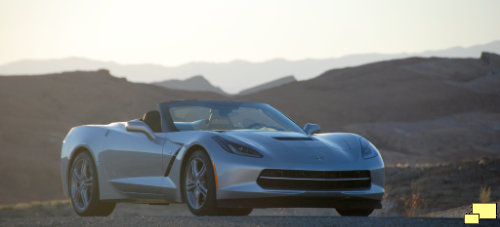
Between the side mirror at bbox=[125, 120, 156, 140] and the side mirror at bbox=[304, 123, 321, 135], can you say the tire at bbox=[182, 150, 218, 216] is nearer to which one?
the side mirror at bbox=[125, 120, 156, 140]

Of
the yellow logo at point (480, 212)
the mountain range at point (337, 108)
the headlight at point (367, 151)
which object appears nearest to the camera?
the yellow logo at point (480, 212)

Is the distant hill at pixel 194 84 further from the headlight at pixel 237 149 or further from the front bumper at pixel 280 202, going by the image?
the front bumper at pixel 280 202

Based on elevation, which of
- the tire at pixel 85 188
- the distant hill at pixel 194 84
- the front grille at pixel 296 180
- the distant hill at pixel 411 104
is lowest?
the distant hill at pixel 194 84

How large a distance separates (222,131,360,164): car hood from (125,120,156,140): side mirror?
0.98 metres

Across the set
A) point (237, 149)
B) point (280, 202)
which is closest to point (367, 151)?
point (280, 202)

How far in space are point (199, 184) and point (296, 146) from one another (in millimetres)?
1047

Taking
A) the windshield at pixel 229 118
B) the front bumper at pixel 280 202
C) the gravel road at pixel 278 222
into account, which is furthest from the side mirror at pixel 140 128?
the front bumper at pixel 280 202

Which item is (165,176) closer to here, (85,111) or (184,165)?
(184,165)

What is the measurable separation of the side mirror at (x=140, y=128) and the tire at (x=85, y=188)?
1165mm

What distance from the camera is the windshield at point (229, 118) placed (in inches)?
334

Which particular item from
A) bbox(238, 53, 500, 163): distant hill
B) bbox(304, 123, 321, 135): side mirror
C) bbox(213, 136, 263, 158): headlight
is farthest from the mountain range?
bbox(213, 136, 263, 158): headlight

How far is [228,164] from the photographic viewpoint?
7.29m

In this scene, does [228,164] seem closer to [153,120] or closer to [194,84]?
[153,120]

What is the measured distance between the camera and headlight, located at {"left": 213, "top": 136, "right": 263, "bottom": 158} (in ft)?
24.2
